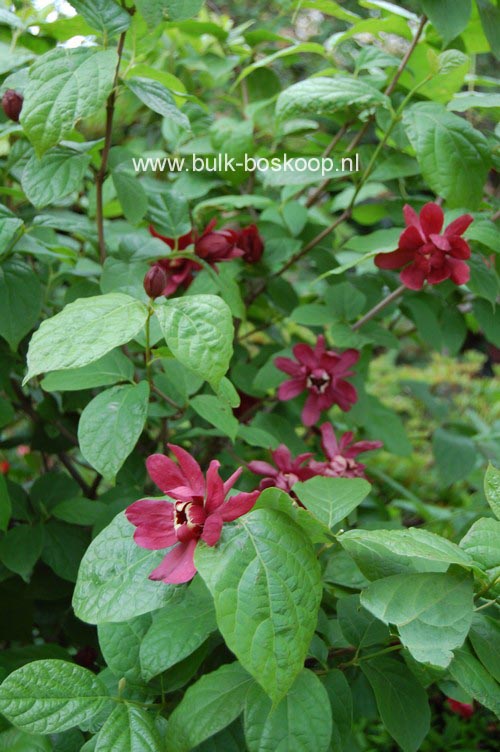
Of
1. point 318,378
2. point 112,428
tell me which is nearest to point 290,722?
point 112,428

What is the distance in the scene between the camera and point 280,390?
3.42 ft

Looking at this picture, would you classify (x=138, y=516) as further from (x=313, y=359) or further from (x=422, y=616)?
(x=313, y=359)

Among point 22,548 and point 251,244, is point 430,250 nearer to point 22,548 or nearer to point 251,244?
point 251,244

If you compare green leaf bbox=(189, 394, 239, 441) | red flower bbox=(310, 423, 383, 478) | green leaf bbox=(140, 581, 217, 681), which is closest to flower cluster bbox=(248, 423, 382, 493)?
red flower bbox=(310, 423, 383, 478)

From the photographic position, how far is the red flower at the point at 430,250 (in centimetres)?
85

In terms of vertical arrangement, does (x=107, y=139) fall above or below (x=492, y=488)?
above

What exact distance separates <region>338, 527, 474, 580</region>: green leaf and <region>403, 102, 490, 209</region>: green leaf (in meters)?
0.49

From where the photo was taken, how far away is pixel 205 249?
96 cm

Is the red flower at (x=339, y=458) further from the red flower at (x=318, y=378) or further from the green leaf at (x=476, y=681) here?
the green leaf at (x=476, y=681)

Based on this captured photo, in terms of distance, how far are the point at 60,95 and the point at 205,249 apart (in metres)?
0.30

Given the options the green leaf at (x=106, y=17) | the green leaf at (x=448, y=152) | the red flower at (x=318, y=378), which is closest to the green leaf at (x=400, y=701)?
the red flower at (x=318, y=378)

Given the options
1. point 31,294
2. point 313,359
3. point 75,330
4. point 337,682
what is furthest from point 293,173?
point 337,682

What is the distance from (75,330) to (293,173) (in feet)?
1.80

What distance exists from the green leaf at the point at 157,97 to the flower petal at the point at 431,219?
29 centimetres
